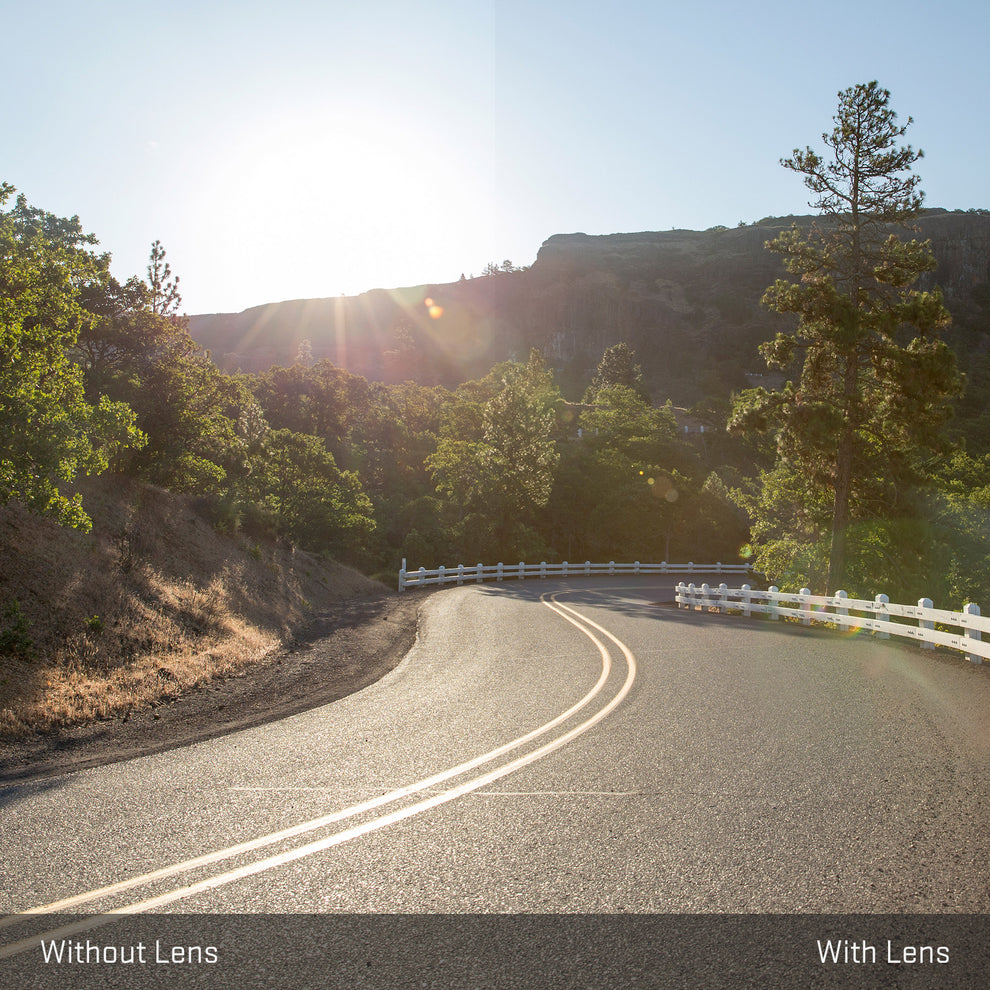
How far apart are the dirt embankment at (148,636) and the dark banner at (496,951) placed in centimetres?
392

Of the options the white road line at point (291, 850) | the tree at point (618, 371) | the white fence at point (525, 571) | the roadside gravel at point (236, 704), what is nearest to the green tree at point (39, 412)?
the roadside gravel at point (236, 704)

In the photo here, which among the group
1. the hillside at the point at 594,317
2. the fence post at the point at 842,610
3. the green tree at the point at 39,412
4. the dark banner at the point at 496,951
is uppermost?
the hillside at the point at 594,317

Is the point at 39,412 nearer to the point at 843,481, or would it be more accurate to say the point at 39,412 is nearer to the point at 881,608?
the point at 881,608

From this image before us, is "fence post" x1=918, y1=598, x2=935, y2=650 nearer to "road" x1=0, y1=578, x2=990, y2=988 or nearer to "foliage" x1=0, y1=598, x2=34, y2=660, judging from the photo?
"road" x1=0, y1=578, x2=990, y2=988

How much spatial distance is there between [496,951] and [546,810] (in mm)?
1904

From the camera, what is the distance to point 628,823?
4887mm

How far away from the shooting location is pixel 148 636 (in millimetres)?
12539

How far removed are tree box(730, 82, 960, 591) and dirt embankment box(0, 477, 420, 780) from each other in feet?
43.8

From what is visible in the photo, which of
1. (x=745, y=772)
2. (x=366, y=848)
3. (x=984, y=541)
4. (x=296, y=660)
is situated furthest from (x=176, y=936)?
(x=984, y=541)

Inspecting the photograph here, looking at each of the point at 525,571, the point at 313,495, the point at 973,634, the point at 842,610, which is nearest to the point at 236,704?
the point at 973,634

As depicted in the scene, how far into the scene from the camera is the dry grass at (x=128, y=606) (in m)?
9.34

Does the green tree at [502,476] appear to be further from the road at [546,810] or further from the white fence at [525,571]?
the road at [546,810]

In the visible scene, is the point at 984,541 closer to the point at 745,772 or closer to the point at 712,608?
the point at 712,608

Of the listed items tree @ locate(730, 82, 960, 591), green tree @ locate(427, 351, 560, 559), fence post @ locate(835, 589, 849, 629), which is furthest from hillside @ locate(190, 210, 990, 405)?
fence post @ locate(835, 589, 849, 629)
